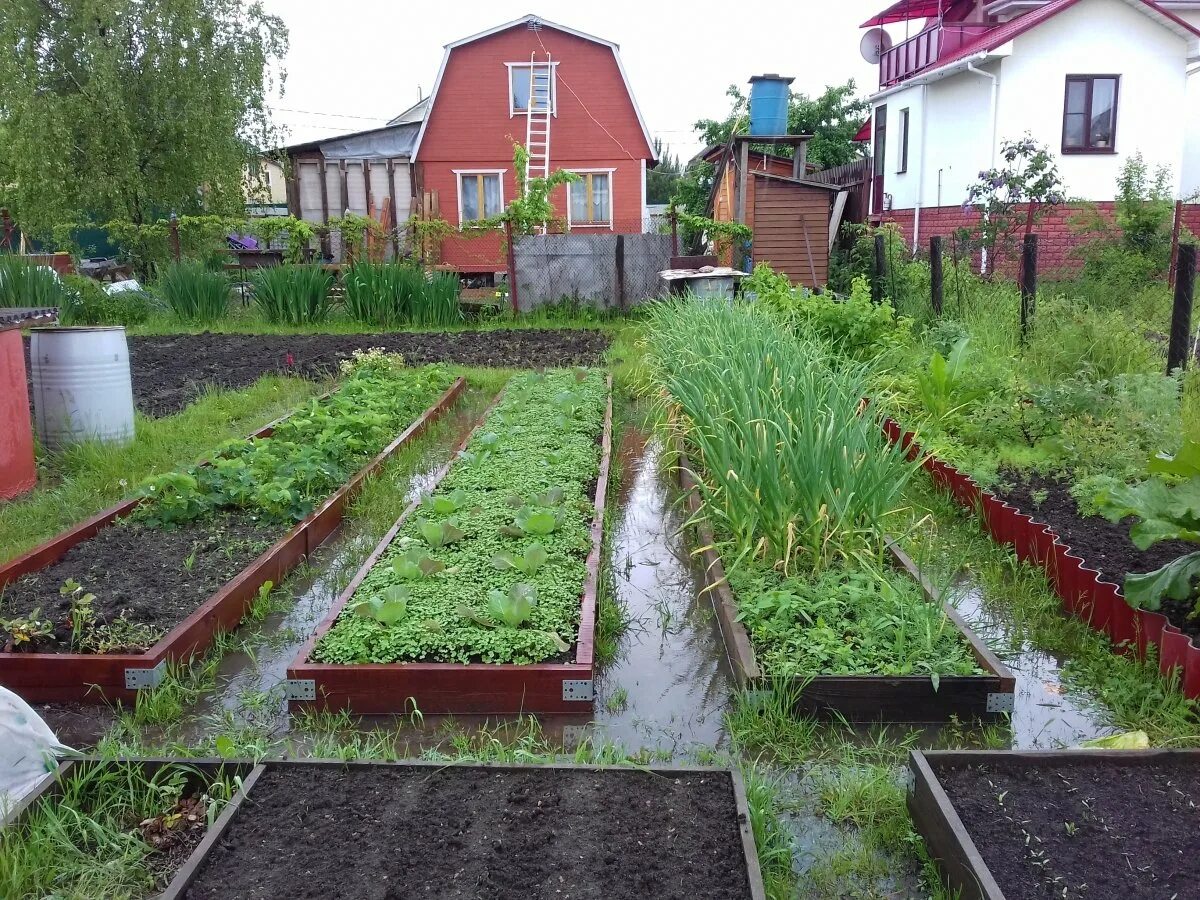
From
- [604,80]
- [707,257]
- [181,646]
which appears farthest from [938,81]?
[181,646]

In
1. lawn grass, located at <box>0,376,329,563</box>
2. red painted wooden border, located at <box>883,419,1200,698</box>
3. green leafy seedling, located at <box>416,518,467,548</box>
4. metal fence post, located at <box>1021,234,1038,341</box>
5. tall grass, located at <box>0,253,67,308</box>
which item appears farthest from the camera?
tall grass, located at <box>0,253,67,308</box>

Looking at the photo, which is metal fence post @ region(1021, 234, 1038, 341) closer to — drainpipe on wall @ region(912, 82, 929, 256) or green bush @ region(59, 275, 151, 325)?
green bush @ region(59, 275, 151, 325)

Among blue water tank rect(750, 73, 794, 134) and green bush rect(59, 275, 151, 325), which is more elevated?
blue water tank rect(750, 73, 794, 134)

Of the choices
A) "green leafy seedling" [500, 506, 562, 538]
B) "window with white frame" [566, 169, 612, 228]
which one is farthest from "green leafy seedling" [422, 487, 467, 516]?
"window with white frame" [566, 169, 612, 228]

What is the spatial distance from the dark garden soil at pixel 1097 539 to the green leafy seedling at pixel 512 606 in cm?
232

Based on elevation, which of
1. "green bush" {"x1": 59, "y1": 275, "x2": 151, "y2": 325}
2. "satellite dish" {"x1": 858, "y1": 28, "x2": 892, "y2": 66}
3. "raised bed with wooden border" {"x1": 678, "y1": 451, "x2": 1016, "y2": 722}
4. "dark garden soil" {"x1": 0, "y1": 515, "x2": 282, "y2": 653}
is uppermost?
"satellite dish" {"x1": 858, "y1": 28, "x2": 892, "y2": 66}

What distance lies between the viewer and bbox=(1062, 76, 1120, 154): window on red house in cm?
1780

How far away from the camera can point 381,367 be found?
9.05 metres

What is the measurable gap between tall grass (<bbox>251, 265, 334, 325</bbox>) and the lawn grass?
17.6ft

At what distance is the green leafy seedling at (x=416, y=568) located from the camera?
155 inches

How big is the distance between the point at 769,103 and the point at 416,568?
1945 cm

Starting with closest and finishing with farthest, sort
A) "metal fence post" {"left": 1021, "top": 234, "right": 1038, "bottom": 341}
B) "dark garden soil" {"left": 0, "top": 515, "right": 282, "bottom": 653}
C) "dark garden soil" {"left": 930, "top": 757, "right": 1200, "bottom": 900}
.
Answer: "dark garden soil" {"left": 930, "top": 757, "right": 1200, "bottom": 900} → "dark garden soil" {"left": 0, "top": 515, "right": 282, "bottom": 653} → "metal fence post" {"left": 1021, "top": 234, "right": 1038, "bottom": 341}

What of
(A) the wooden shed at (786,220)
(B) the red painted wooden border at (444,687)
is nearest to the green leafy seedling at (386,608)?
(B) the red painted wooden border at (444,687)

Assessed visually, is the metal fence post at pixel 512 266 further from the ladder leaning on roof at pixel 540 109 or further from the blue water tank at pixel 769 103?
the blue water tank at pixel 769 103
